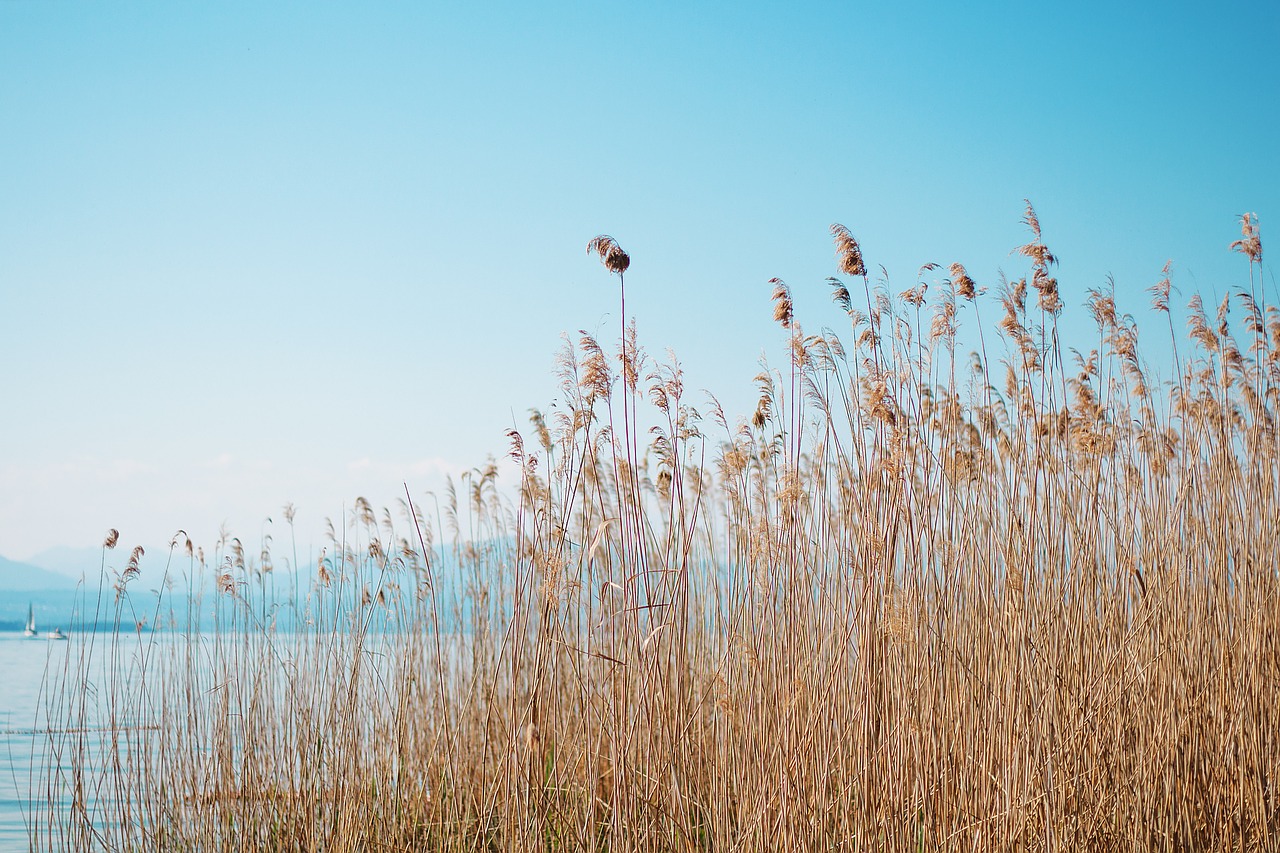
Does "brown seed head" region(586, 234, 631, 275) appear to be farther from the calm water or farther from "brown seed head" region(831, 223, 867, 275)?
the calm water

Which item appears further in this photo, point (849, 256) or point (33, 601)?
point (33, 601)

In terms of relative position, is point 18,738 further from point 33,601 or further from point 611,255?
point 33,601

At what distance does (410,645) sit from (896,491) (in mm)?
1924

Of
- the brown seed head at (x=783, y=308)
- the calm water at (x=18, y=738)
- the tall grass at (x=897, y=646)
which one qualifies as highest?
the brown seed head at (x=783, y=308)

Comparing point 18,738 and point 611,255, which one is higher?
point 611,255

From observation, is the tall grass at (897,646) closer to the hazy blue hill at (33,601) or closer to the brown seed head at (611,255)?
the brown seed head at (611,255)

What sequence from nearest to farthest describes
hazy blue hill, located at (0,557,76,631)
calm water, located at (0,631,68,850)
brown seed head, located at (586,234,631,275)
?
brown seed head, located at (586,234,631,275) → calm water, located at (0,631,68,850) → hazy blue hill, located at (0,557,76,631)

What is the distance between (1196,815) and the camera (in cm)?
242

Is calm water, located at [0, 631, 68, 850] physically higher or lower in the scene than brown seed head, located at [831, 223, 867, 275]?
lower

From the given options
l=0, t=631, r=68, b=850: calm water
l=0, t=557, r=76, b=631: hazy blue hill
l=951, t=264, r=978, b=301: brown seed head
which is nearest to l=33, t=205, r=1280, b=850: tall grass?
l=951, t=264, r=978, b=301: brown seed head

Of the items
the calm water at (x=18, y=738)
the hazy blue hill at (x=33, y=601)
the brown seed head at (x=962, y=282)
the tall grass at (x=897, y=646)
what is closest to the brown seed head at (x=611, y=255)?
the tall grass at (x=897, y=646)

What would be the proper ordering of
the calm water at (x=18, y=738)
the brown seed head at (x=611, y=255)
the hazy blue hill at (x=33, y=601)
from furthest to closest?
the hazy blue hill at (x=33, y=601) → the calm water at (x=18, y=738) → the brown seed head at (x=611, y=255)

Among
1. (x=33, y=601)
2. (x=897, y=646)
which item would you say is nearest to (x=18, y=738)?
(x=897, y=646)

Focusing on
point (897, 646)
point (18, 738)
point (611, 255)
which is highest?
point (611, 255)
